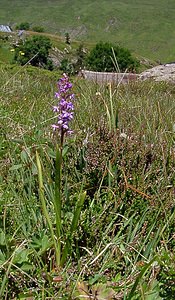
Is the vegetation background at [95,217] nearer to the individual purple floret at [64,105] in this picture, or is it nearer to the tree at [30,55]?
the individual purple floret at [64,105]

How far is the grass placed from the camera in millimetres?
1327

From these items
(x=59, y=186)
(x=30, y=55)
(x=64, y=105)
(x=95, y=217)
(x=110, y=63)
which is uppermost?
(x=64, y=105)

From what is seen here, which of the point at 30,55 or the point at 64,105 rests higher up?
the point at 64,105

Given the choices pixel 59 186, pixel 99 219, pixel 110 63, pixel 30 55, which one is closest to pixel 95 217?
pixel 99 219

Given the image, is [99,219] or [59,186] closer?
[59,186]

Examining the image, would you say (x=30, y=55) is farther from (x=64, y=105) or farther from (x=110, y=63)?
(x=64, y=105)

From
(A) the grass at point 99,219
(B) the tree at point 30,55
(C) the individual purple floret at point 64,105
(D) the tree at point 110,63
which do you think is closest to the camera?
(A) the grass at point 99,219

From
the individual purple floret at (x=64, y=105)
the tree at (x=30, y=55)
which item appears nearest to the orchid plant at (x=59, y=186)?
the individual purple floret at (x=64, y=105)

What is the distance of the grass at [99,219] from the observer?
1.33 m

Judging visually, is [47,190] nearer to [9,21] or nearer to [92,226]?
[92,226]

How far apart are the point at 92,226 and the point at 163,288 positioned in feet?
1.44

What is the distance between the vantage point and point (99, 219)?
1.65m

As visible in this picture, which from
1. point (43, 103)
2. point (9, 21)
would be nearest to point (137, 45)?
point (9, 21)

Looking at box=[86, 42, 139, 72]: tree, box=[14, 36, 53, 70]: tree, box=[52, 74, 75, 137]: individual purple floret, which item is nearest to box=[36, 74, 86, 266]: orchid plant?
Result: box=[52, 74, 75, 137]: individual purple floret
